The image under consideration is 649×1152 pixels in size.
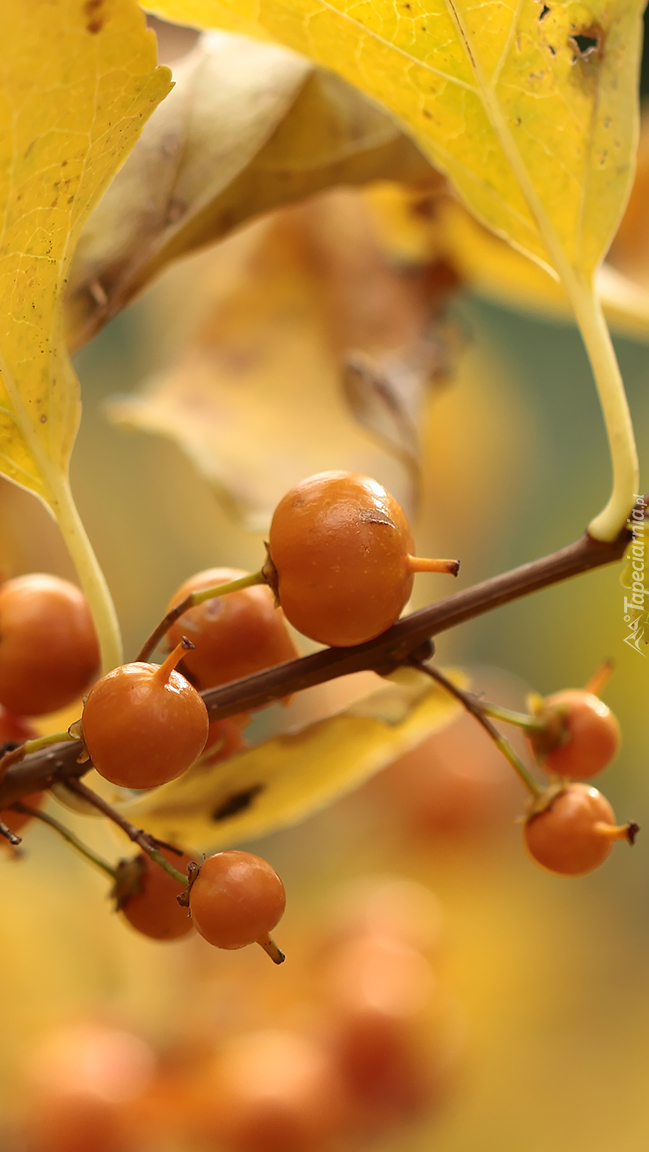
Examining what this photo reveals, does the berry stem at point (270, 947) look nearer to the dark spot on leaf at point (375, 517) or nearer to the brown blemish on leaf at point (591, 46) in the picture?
the dark spot on leaf at point (375, 517)

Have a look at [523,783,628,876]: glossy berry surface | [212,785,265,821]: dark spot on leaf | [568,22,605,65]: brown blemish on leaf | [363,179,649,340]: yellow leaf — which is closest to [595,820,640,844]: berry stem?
[523,783,628,876]: glossy berry surface

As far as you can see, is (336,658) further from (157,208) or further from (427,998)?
(427,998)

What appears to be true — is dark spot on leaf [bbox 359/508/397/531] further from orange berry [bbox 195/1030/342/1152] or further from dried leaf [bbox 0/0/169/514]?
orange berry [bbox 195/1030/342/1152]

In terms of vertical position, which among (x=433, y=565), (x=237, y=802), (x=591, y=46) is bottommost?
(x=237, y=802)

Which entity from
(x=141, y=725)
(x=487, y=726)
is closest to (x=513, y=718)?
(x=487, y=726)

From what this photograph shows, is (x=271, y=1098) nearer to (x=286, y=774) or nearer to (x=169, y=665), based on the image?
(x=286, y=774)

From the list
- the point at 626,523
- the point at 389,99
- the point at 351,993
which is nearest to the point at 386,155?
the point at 389,99
